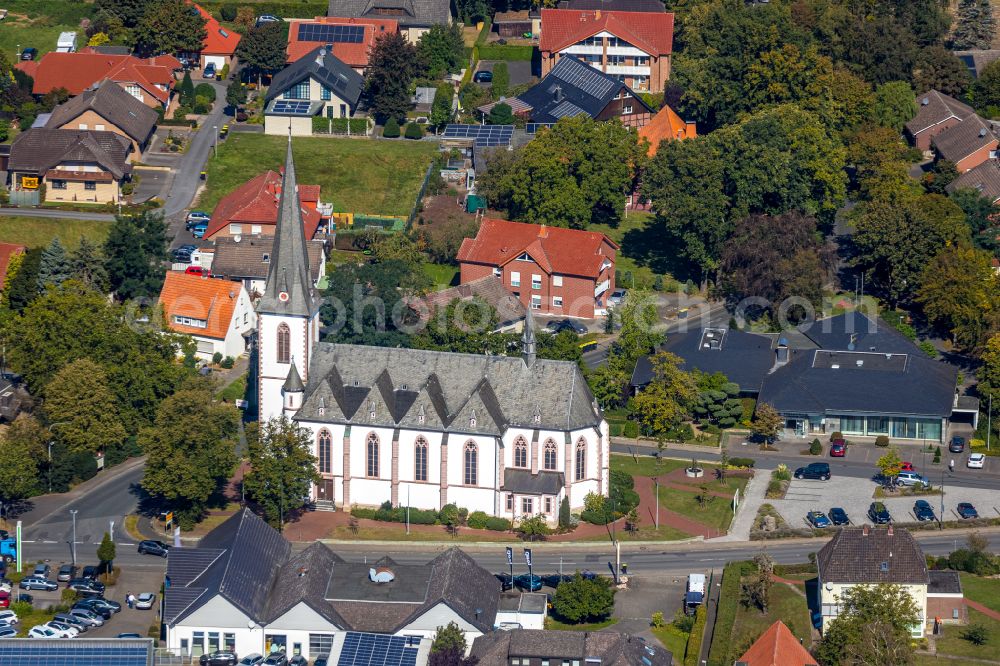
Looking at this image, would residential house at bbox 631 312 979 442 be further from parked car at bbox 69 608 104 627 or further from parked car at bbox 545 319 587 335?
parked car at bbox 69 608 104 627

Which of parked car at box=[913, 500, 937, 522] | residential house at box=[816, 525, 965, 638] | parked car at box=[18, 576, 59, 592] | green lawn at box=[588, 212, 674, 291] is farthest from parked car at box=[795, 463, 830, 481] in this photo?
parked car at box=[18, 576, 59, 592]

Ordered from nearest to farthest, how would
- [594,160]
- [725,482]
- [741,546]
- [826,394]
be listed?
[741,546], [725,482], [826,394], [594,160]

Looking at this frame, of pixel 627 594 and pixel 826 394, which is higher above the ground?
pixel 826 394

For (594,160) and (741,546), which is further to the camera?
(594,160)

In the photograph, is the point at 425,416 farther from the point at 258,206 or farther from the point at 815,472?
the point at 258,206

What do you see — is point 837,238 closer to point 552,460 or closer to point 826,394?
point 826,394

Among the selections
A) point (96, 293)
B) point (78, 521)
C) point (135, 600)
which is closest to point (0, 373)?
point (96, 293)

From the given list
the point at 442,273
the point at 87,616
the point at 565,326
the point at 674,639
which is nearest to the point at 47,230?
the point at 442,273
